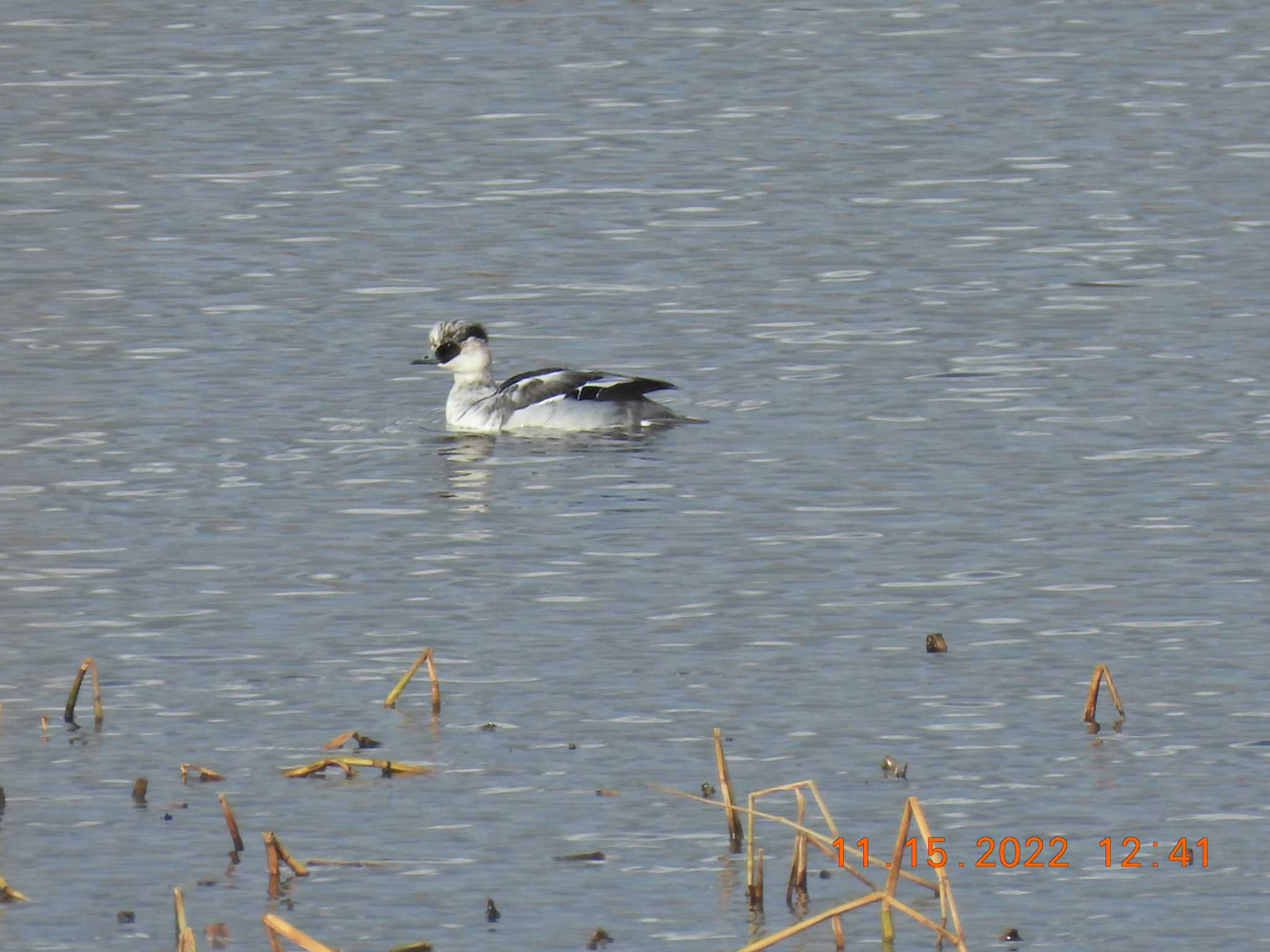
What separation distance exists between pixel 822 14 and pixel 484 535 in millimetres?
29080

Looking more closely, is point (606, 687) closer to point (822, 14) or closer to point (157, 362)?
point (157, 362)

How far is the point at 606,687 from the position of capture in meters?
14.6

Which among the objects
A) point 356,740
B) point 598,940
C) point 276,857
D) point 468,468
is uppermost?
point 276,857

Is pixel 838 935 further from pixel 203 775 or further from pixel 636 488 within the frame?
pixel 636 488

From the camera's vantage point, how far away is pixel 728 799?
11.7m

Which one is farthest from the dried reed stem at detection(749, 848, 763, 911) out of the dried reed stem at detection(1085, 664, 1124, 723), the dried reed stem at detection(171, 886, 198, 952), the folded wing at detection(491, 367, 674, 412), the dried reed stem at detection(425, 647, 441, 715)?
the folded wing at detection(491, 367, 674, 412)

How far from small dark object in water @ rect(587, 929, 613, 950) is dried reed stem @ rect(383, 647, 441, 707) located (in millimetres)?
2786

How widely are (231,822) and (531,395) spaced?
1093cm

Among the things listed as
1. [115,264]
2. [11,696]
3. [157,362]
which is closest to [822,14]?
[115,264]

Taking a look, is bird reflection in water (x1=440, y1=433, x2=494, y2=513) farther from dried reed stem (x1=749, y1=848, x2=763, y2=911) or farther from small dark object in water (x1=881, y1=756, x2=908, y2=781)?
dried reed stem (x1=749, y1=848, x2=763, y2=911)

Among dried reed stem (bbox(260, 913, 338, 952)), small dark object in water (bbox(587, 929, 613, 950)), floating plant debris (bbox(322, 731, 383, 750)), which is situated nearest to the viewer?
dried reed stem (bbox(260, 913, 338, 952))

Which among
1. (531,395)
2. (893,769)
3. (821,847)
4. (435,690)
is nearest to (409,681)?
(435,690)

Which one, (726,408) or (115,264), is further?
(115,264)

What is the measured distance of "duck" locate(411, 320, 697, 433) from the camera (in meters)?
22.1
